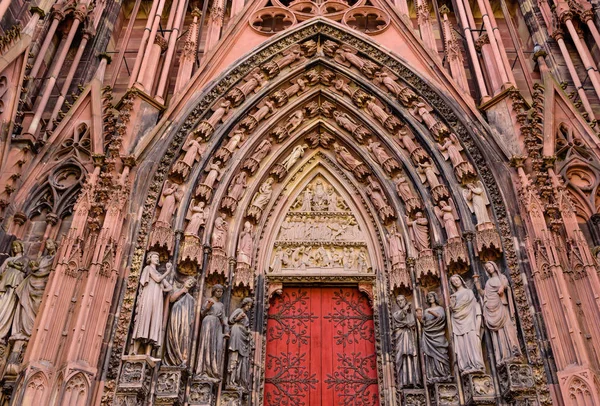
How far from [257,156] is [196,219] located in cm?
210

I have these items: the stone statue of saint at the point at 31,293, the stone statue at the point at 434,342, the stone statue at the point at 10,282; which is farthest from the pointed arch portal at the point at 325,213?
the stone statue at the point at 10,282

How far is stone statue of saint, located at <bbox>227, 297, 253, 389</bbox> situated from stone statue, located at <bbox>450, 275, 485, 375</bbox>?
3.25 meters

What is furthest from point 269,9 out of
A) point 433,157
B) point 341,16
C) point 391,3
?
point 433,157

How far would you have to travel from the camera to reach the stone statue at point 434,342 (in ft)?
25.7

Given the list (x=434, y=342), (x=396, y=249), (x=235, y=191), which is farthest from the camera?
(x=235, y=191)

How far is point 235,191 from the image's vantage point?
9.92 metres

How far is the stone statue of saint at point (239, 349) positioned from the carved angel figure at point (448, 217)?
370 centimetres

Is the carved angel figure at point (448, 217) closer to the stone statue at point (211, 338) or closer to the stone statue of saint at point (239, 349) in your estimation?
the stone statue of saint at point (239, 349)

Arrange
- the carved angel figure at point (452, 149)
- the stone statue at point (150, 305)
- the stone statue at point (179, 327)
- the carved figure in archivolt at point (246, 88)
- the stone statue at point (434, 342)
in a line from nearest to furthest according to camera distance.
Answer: the stone statue at point (150, 305) → the stone statue at point (179, 327) → the stone statue at point (434, 342) → the carved angel figure at point (452, 149) → the carved figure in archivolt at point (246, 88)

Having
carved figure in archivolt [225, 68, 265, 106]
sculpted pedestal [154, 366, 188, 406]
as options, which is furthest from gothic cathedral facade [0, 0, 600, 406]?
carved figure in archivolt [225, 68, 265, 106]

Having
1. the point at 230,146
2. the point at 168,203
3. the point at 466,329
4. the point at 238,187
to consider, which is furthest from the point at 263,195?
the point at 466,329

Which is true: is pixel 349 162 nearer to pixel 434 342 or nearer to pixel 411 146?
pixel 411 146

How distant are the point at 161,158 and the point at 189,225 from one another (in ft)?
4.38

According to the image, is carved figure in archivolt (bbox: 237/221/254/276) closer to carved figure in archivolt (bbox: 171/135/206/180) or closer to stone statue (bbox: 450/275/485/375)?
carved figure in archivolt (bbox: 171/135/206/180)
